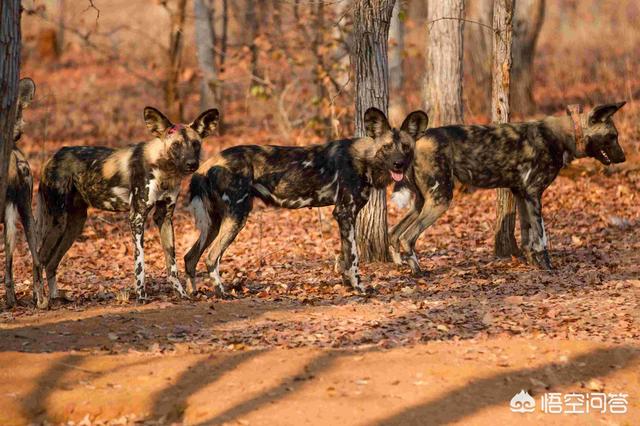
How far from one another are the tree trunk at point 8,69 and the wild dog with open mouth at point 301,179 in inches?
105

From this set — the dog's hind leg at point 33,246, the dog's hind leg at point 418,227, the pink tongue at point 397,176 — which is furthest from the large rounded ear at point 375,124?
the dog's hind leg at point 33,246

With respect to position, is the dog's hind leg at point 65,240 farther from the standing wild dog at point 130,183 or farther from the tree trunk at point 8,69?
the tree trunk at point 8,69

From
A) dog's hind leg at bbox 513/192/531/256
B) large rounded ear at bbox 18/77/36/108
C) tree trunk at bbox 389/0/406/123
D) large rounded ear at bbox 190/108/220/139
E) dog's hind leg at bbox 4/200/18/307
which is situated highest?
tree trunk at bbox 389/0/406/123

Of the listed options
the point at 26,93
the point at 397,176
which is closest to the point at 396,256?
the point at 397,176

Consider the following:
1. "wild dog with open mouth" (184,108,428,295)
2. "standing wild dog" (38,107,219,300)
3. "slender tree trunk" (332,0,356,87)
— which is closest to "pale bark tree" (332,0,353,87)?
"slender tree trunk" (332,0,356,87)

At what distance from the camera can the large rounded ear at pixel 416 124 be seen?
866 cm

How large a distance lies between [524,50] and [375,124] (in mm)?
9649

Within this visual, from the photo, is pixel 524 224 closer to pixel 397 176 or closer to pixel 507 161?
pixel 507 161

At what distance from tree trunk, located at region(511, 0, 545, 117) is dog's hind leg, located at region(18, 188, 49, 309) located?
11262 mm

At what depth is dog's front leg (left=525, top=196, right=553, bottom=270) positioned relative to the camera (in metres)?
9.80

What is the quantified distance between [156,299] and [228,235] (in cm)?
78

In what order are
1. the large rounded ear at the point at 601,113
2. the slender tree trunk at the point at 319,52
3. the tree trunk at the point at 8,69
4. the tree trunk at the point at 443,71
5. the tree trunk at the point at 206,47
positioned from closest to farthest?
1. the tree trunk at the point at 8,69
2. the large rounded ear at the point at 601,113
3. the tree trunk at the point at 443,71
4. the slender tree trunk at the point at 319,52
5. the tree trunk at the point at 206,47

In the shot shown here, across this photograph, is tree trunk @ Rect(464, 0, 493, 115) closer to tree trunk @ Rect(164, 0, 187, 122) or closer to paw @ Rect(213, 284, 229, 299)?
tree trunk @ Rect(164, 0, 187, 122)

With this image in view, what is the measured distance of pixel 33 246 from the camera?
25.8 ft
